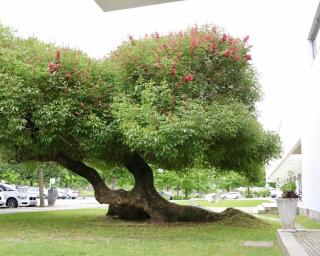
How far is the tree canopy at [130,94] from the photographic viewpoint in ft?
45.7

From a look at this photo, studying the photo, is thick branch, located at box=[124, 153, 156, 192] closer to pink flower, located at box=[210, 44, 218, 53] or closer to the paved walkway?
pink flower, located at box=[210, 44, 218, 53]

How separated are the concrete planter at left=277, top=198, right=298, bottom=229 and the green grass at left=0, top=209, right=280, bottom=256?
27.3 inches

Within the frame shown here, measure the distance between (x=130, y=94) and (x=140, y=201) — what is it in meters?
4.52

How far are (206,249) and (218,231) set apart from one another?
4.08 metres

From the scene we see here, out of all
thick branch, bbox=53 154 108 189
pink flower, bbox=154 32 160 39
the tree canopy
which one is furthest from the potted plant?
thick branch, bbox=53 154 108 189

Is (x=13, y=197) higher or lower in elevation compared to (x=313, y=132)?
lower

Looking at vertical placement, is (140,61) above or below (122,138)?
above

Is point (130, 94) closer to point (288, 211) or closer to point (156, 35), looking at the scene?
point (156, 35)

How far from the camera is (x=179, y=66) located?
1491 centimetres

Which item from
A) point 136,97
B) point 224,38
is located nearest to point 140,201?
point 136,97

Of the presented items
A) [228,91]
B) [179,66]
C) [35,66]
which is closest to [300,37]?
[228,91]

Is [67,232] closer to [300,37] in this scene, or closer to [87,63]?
[87,63]

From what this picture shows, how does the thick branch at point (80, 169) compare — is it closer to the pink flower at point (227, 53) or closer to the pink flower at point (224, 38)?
the pink flower at point (227, 53)

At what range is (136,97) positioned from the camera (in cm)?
1542
